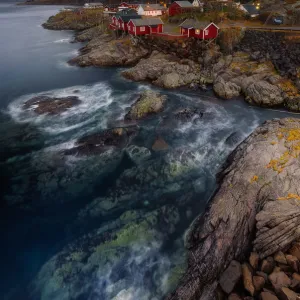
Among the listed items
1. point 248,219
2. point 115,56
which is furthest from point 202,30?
point 248,219

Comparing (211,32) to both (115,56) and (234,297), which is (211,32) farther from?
(234,297)

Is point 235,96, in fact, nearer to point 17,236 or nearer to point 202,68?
point 202,68

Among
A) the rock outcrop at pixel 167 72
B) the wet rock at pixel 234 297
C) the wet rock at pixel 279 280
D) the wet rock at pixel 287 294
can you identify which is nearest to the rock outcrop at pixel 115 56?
the rock outcrop at pixel 167 72

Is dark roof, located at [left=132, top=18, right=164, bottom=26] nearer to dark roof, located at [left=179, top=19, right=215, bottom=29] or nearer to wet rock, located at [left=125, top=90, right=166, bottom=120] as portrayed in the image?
dark roof, located at [left=179, top=19, right=215, bottom=29]

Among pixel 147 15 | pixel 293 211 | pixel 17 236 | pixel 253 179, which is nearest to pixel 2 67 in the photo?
pixel 147 15

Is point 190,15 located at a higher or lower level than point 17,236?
higher

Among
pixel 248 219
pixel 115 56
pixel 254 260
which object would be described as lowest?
pixel 254 260
